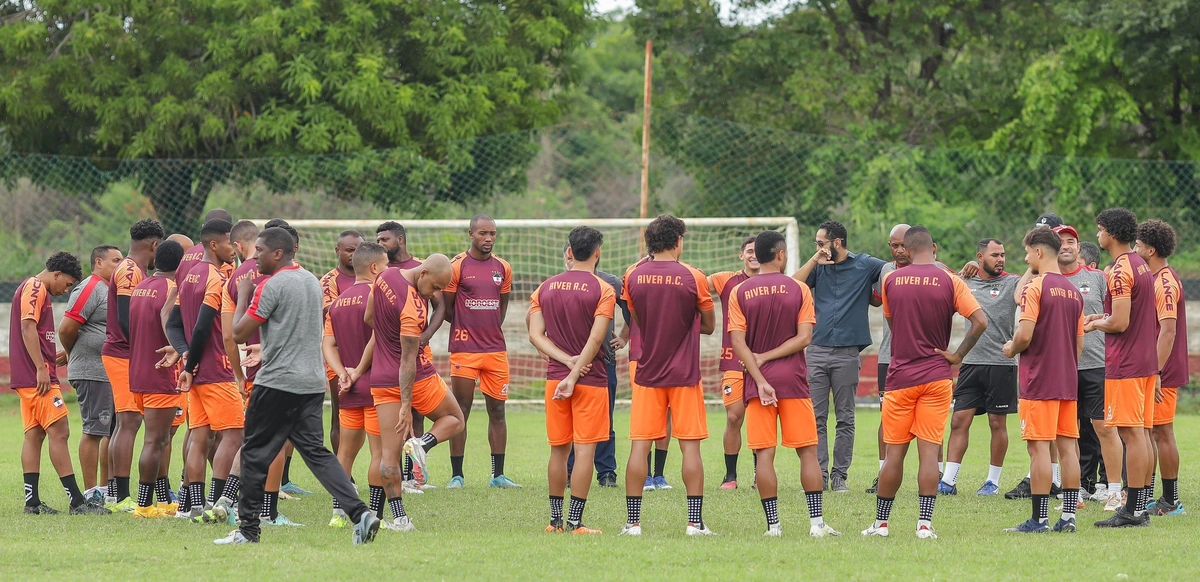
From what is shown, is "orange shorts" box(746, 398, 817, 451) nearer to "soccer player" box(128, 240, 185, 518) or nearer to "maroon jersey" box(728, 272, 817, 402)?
"maroon jersey" box(728, 272, 817, 402)

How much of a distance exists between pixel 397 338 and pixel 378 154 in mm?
11481

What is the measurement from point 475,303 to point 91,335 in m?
3.25

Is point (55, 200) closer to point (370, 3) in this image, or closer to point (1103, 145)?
point (370, 3)

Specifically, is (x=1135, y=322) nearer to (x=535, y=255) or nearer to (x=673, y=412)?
(x=673, y=412)

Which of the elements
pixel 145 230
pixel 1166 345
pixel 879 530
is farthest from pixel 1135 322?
pixel 145 230

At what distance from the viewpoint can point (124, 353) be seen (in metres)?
9.27

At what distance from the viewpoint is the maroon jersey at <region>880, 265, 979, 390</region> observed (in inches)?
304

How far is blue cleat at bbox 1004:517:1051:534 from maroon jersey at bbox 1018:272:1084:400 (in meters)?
0.85

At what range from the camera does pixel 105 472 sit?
990 cm

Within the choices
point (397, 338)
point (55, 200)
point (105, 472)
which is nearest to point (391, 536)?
point (397, 338)

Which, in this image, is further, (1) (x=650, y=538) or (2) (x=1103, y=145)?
(2) (x=1103, y=145)

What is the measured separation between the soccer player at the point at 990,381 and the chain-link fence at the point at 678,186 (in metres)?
9.47

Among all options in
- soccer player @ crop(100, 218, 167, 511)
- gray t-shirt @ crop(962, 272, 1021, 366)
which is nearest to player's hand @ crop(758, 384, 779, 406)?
gray t-shirt @ crop(962, 272, 1021, 366)

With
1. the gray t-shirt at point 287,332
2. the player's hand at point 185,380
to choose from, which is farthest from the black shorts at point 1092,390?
the player's hand at point 185,380
